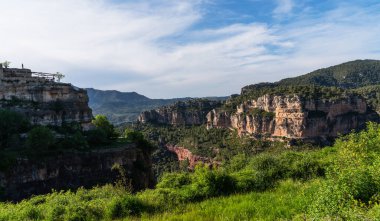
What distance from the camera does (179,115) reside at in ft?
456

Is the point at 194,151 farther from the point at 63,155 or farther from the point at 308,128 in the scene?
the point at 63,155

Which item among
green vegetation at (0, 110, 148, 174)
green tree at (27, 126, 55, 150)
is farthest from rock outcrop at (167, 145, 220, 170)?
green tree at (27, 126, 55, 150)

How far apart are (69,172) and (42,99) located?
11870mm

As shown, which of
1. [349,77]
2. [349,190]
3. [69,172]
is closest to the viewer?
[349,190]

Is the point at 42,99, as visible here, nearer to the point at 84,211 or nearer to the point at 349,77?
the point at 84,211

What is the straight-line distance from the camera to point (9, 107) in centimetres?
3791

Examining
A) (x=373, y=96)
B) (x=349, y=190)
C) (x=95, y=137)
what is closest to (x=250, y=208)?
(x=349, y=190)

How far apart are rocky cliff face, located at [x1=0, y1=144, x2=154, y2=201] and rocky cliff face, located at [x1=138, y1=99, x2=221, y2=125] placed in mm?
97635

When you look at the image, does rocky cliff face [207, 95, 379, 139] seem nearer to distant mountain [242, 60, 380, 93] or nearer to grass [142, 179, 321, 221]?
distant mountain [242, 60, 380, 93]

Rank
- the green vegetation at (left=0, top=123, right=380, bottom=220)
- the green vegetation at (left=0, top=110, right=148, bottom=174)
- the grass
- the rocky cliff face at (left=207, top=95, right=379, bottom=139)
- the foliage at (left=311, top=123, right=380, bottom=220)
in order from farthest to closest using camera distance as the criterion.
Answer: the rocky cliff face at (left=207, top=95, right=379, bottom=139) < the green vegetation at (left=0, top=110, right=148, bottom=174) < the grass < the green vegetation at (left=0, top=123, right=380, bottom=220) < the foliage at (left=311, top=123, right=380, bottom=220)

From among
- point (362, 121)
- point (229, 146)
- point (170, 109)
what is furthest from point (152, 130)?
point (362, 121)

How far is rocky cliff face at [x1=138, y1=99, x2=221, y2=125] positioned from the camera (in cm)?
13962

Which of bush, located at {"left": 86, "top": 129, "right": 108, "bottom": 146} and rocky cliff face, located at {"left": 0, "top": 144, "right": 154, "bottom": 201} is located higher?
bush, located at {"left": 86, "top": 129, "right": 108, "bottom": 146}

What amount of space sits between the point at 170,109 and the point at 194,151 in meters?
42.0
